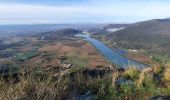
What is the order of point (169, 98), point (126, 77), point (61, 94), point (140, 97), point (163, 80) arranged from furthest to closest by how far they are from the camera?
point (126, 77), point (163, 80), point (140, 97), point (61, 94), point (169, 98)

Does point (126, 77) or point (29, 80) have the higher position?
point (29, 80)

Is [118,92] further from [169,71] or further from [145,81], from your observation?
[169,71]

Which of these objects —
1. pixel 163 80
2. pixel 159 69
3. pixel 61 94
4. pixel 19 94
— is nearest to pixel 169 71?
pixel 163 80

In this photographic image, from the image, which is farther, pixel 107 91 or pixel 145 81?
pixel 145 81

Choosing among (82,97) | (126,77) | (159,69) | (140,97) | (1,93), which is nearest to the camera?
(1,93)

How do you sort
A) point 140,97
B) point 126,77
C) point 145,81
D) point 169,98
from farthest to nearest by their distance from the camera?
point 126,77 → point 145,81 → point 140,97 → point 169,98

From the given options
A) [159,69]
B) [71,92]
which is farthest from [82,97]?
[159,69]

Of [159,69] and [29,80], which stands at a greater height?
[29,80]

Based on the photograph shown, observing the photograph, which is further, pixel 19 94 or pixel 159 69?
pixel 159 69

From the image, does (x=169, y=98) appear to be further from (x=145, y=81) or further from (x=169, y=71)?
(x=169, y=71)
